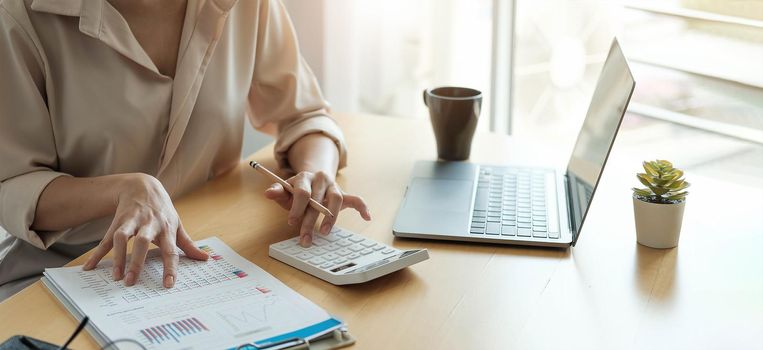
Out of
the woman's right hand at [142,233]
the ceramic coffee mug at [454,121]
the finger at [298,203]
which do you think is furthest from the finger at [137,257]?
the ceramic coffee mug at [454,121]

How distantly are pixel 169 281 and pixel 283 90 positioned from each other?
1.89 ft

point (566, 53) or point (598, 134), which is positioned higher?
point (598, 134)

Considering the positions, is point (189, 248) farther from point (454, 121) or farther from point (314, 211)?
point (454, 121)

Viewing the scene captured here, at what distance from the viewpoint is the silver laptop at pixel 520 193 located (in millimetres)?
1130

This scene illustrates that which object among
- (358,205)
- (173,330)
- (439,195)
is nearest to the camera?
(173,330)

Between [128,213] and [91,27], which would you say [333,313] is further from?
[91,27]

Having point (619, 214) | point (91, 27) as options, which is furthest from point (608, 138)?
point (91, 27)

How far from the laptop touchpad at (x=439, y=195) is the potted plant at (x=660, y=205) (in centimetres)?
24

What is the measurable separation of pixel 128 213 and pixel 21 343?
24cm

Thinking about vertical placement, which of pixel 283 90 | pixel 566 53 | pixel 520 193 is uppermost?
pixel 283 90

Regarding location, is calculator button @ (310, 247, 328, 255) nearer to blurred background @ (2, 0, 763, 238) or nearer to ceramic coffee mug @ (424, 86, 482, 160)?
ceramic coffee mug @ (424, 86, 482, 160)

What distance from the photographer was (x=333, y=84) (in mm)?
2525

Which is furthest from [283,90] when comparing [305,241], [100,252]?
[100,252]

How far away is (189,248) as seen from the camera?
1.04 metres
